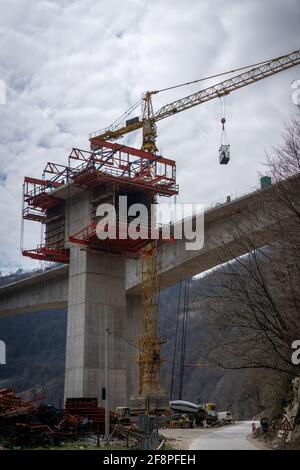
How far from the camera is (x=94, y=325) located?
4803cm

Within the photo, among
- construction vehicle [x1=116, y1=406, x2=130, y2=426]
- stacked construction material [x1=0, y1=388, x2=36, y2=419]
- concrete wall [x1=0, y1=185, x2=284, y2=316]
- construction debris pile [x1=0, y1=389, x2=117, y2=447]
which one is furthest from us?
concrete wall [x1=0, y1=185, x2=284, y2=316]

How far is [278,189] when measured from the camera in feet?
63.2

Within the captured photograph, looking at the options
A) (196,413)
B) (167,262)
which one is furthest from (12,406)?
(196,413)

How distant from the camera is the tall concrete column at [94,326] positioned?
46.8 metres

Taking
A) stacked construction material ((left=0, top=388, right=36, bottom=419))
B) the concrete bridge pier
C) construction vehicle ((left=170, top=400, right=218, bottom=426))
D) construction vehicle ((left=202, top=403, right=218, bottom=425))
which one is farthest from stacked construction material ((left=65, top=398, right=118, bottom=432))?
construction vehicle ((left=202, top=403, right=218, bottom=425))

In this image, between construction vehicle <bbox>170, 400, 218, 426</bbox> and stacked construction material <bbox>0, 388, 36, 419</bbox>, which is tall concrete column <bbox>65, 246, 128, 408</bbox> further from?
construction vehicle <bbox>170, 400, 218, 426</bbox>

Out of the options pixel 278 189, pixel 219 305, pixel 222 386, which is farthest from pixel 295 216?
pixel 222 386

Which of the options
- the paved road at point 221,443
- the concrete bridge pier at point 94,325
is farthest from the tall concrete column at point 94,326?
the paved road at point 221,443

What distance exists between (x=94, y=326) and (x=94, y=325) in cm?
8

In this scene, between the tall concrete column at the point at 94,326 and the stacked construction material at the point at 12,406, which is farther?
the tall concrete column at the point at 94,326

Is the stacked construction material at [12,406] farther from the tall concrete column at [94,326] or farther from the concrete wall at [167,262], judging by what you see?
the concrete wall at [167,262]

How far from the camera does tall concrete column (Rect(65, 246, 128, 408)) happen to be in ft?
154

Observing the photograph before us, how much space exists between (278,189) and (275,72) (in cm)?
5003
